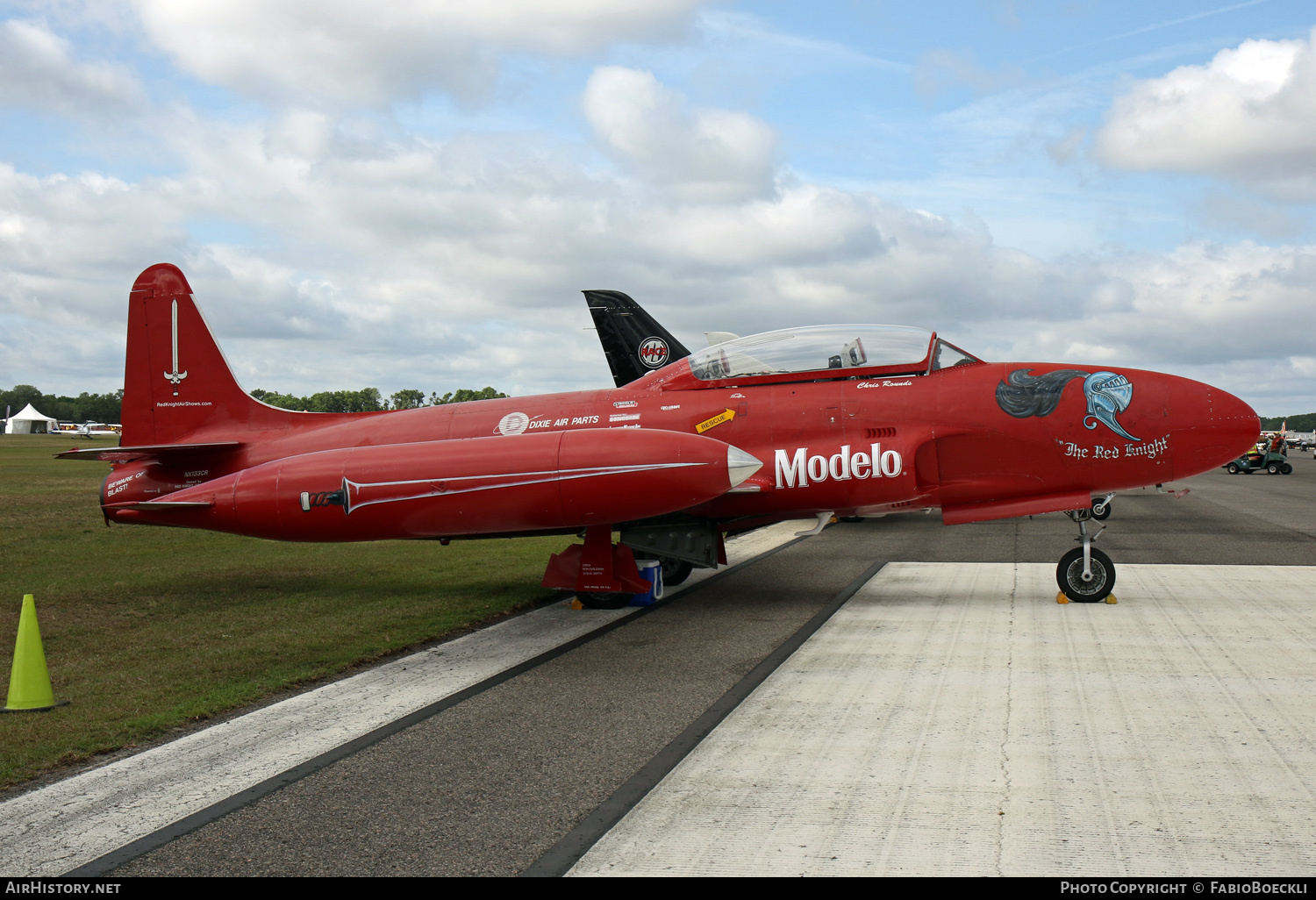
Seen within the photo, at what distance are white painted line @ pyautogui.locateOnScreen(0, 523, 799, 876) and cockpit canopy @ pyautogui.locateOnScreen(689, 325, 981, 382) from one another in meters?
3.65

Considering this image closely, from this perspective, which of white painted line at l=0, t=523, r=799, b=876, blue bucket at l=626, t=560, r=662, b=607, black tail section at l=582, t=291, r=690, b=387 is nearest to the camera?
white painted line at l=0, t=523, r=799, b=876

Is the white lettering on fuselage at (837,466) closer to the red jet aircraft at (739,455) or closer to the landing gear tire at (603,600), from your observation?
the red jet aircraft at (739,455)

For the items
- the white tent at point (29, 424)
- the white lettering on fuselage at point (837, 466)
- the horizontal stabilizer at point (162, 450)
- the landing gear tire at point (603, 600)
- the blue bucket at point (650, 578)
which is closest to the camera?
the white lettering on fuselage at point (837, 466)

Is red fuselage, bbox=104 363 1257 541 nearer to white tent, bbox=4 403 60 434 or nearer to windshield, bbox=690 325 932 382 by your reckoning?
windshield, bbox=690 325 932 382

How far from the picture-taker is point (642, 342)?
21.2 metres

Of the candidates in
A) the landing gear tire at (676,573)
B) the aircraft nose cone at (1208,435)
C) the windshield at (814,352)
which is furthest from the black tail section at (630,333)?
the aircraft nose cone at (1208,435)

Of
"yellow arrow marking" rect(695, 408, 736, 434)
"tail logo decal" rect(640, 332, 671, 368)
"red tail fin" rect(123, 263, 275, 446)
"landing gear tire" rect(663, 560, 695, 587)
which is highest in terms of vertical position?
"tail logo decal" rect(640, 332, 671, 368)

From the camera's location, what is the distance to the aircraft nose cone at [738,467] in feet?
25.6

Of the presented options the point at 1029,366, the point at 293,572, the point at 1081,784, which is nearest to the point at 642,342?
the point at 293,572

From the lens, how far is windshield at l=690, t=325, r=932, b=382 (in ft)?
31.5

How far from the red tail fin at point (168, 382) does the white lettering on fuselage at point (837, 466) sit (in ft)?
20.6

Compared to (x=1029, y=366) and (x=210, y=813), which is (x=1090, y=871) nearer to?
(x=210, y=813)

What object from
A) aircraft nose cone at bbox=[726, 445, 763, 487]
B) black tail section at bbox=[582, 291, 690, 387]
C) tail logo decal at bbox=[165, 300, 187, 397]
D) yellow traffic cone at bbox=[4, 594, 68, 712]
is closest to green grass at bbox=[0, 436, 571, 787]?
yellow traffic cone at bbox=[4, 594, 68, 712]
